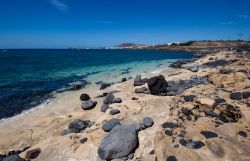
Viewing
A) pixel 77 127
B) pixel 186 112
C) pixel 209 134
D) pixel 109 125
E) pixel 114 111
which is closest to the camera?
pixel 209 134

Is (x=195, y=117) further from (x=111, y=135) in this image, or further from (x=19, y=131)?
(x=19, y=131)

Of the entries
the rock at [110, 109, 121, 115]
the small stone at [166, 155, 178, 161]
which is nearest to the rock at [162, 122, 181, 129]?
the small stone at [166, 155, 178, 161]

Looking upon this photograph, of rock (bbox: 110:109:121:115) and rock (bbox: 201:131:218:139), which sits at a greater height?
rock (bbox: 201:131:218:139)

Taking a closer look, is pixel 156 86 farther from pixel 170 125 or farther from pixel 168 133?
pixel 168 133

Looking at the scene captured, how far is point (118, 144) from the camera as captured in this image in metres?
5.96

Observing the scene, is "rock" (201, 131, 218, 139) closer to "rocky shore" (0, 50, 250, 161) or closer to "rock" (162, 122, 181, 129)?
"rocky shore" (0, 50, 250, 161)

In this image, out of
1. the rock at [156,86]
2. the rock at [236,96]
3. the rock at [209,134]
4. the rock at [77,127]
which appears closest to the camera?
the rock at [209,134]

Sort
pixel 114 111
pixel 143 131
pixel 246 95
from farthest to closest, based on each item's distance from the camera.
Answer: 1. pixel 246 95
2. pixel 114 111
3. pixel 143 131

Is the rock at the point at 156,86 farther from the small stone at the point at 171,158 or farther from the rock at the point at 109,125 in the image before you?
the small stone at the point at 171,158

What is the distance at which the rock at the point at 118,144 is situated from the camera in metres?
5.78

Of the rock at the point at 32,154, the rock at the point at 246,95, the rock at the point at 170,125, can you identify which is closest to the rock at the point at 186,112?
the rock at the point at 170,125

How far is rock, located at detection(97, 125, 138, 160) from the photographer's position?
5777mm

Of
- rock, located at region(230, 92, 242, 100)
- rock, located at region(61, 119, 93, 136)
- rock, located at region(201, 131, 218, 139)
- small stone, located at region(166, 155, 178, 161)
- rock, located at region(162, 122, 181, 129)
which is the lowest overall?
rock, located at region(61, 119, 93, 136)

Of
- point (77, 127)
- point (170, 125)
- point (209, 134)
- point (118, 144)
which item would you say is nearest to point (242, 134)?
point (209, 134)
